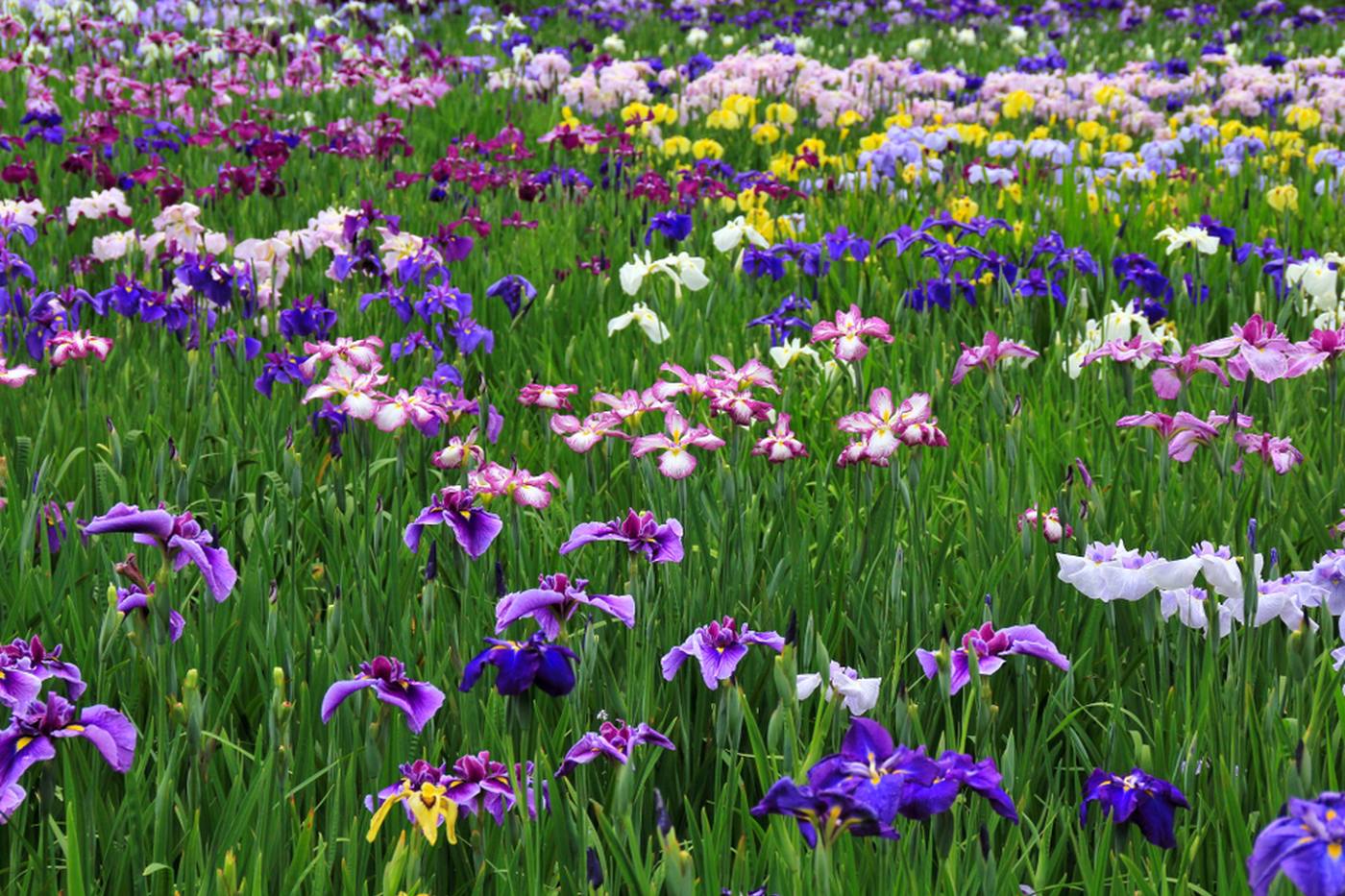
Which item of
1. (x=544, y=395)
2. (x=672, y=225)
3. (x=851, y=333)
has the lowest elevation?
(x=672, y=225)

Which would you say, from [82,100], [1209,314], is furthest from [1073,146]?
[82,100]

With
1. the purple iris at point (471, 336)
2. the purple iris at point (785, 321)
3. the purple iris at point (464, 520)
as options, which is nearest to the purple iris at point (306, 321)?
the purple iris at point (471, 336)

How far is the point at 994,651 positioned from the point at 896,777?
0.62 m

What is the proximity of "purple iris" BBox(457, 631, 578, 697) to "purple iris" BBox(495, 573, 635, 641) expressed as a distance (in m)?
0.11

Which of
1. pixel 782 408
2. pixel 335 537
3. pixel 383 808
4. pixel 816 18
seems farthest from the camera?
pixel 816 18

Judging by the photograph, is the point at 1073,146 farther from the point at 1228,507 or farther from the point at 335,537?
the point at 335,537

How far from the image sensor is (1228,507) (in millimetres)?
2662

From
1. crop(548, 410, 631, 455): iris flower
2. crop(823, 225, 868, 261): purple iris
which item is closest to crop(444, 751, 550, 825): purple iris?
crop(548, 410, 631, 455): iris flower

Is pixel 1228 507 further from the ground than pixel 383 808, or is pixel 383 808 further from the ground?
pixel 383 808

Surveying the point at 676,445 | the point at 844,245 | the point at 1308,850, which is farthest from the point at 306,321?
the point at 1308,850

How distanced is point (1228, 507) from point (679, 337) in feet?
6.26

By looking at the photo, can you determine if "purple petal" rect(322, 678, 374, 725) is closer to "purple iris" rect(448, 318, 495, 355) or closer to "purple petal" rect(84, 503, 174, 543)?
"purple petal" rect(84, 503, 174, 543)

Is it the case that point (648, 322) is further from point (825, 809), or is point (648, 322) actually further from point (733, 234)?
point (825, 809)

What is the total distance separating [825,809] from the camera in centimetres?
123
